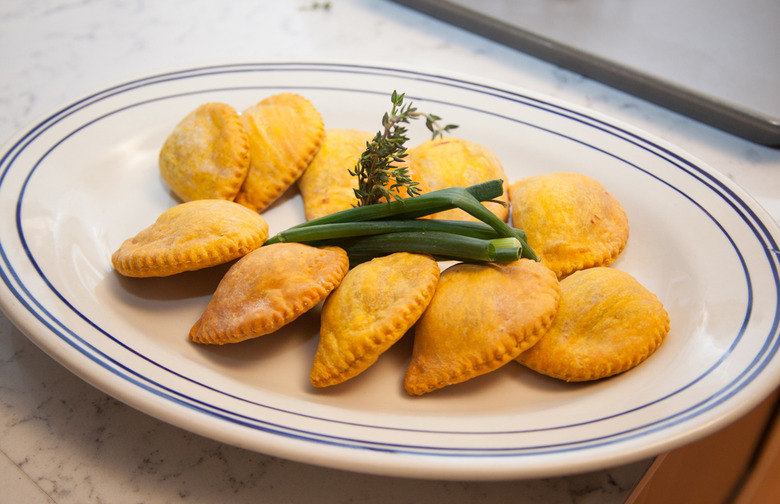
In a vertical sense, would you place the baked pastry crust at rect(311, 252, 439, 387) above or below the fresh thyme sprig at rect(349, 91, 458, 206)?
below

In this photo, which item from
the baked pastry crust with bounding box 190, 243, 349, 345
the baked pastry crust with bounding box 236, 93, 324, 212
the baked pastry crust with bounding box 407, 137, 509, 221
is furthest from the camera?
the baked pastry crust with bounding box 236, 93, 324, 212

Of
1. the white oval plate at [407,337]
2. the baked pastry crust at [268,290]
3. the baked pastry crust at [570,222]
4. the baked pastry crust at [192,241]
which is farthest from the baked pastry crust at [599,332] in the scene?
the baked pastry crust at [192,241]

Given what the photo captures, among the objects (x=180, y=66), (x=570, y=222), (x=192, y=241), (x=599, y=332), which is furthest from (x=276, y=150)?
(x=599, y=332)

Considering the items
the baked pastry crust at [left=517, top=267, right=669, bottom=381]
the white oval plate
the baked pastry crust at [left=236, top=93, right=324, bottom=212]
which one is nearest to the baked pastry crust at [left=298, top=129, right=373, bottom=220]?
the baked pastry crust at [left=236, top=93, right=324, bottom=212]

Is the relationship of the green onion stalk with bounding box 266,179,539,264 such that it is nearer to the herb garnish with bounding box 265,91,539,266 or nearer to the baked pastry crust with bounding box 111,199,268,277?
the herb garnish with bounding box 265,91,539,266

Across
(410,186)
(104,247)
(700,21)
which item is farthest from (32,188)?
(700,21)
